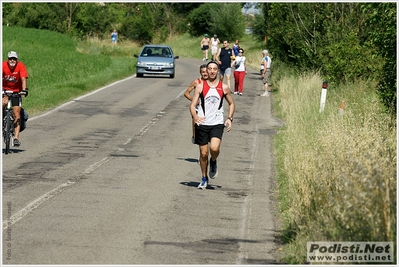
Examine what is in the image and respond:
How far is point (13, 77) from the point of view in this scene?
15.8 meters

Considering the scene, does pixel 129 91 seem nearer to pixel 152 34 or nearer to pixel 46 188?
pixel 46 188

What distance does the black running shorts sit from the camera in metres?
12.7

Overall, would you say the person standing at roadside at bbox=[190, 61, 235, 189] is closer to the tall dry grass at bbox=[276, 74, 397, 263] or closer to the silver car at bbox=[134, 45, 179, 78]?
the tall dry grass at bbox=[276, 74, 397, 263]

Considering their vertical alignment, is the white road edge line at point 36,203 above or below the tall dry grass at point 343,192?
below

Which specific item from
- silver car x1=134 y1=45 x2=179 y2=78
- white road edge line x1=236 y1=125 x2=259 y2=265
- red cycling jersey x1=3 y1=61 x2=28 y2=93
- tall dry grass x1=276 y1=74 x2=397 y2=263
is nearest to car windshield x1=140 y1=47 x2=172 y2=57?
silver car x1=134 y1=45 x2=179 y2=78

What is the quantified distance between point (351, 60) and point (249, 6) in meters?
74.1

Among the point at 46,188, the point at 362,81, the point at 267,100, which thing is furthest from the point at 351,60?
the point at 46,188

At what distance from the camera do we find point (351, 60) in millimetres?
26016

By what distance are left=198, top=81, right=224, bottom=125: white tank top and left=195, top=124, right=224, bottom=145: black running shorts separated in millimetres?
62

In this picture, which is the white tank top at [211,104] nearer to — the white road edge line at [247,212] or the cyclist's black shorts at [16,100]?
the white road edge line at [247,212]

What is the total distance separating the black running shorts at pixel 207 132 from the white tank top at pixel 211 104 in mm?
62

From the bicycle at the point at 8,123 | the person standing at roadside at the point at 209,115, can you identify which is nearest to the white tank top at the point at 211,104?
the person standing at roadside at the point at 209,115

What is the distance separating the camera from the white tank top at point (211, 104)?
495 inches

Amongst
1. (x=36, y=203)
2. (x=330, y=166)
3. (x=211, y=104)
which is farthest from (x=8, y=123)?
(x=330, y=166)
